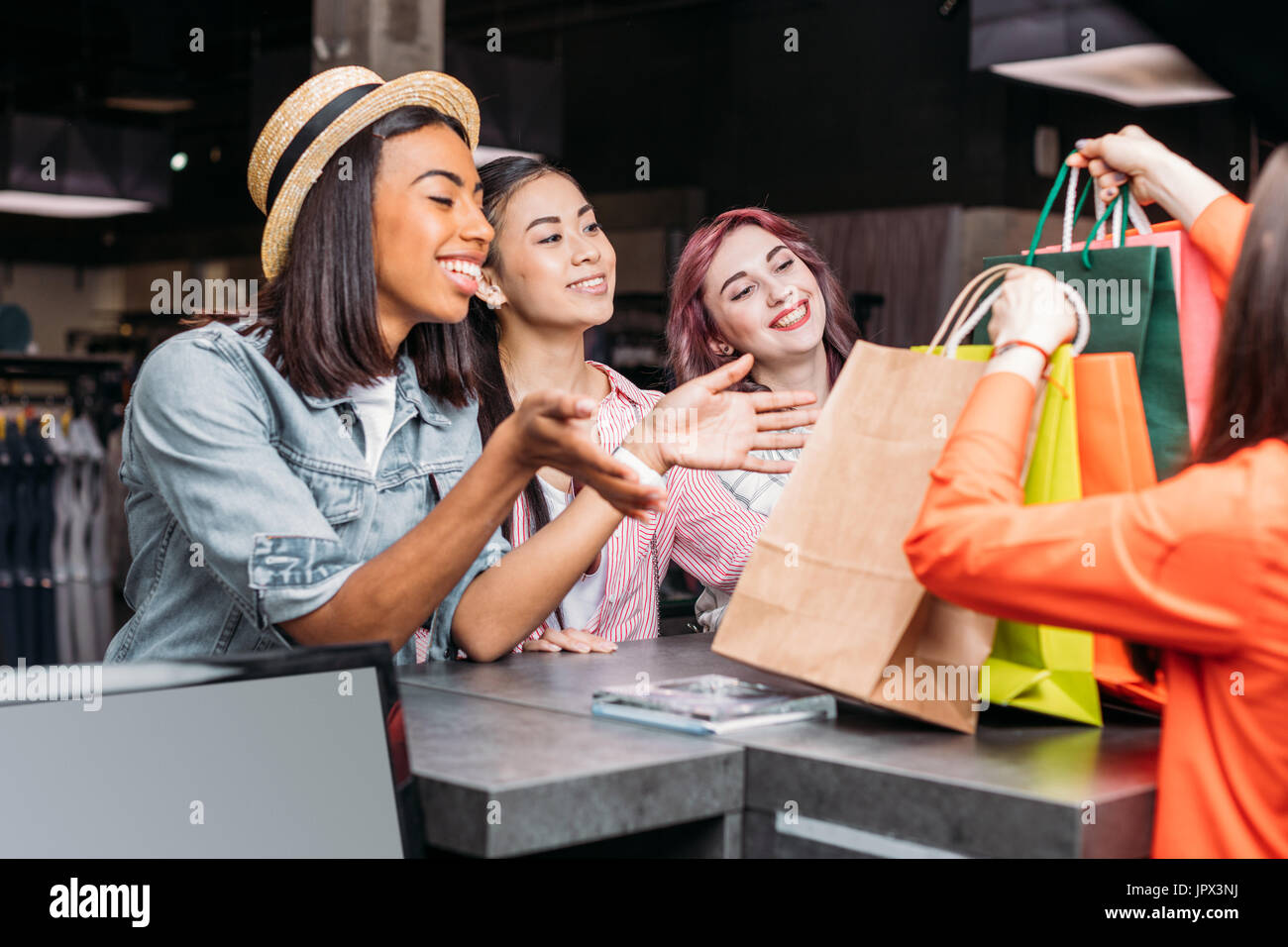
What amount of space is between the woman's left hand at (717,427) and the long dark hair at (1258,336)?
0.77 meters

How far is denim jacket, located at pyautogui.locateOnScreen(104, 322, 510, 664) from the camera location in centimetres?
169

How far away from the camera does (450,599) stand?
2076mm

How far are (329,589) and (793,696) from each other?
60cm

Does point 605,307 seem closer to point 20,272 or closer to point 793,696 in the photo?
point 793,696

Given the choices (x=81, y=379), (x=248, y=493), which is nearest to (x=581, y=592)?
(x=248, y=493)

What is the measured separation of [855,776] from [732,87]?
9589 mm

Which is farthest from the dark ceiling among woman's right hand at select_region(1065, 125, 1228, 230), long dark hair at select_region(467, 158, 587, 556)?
woman's right hand at select_region(1065, 125, 1228, 230)

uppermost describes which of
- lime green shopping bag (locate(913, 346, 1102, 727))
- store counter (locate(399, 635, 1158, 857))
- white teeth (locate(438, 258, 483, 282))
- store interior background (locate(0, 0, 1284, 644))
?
store interior background (locate(0, 0, 1284, 644))

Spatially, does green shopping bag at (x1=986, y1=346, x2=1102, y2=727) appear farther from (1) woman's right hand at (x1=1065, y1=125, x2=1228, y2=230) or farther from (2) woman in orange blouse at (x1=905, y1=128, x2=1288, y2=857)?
(1) woman's right hand at (x1=1065, y1=125, x2=1228, y2=230)

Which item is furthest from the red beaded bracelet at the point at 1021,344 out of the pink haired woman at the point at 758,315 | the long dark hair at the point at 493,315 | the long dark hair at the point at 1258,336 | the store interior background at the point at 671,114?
A: the store interior background at the point at 671,114

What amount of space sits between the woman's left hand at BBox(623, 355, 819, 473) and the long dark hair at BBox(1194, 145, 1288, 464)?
77 cm

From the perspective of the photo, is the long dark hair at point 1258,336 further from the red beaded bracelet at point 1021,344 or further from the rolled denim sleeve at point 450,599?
the rolled denim sleeve at point 450,599
